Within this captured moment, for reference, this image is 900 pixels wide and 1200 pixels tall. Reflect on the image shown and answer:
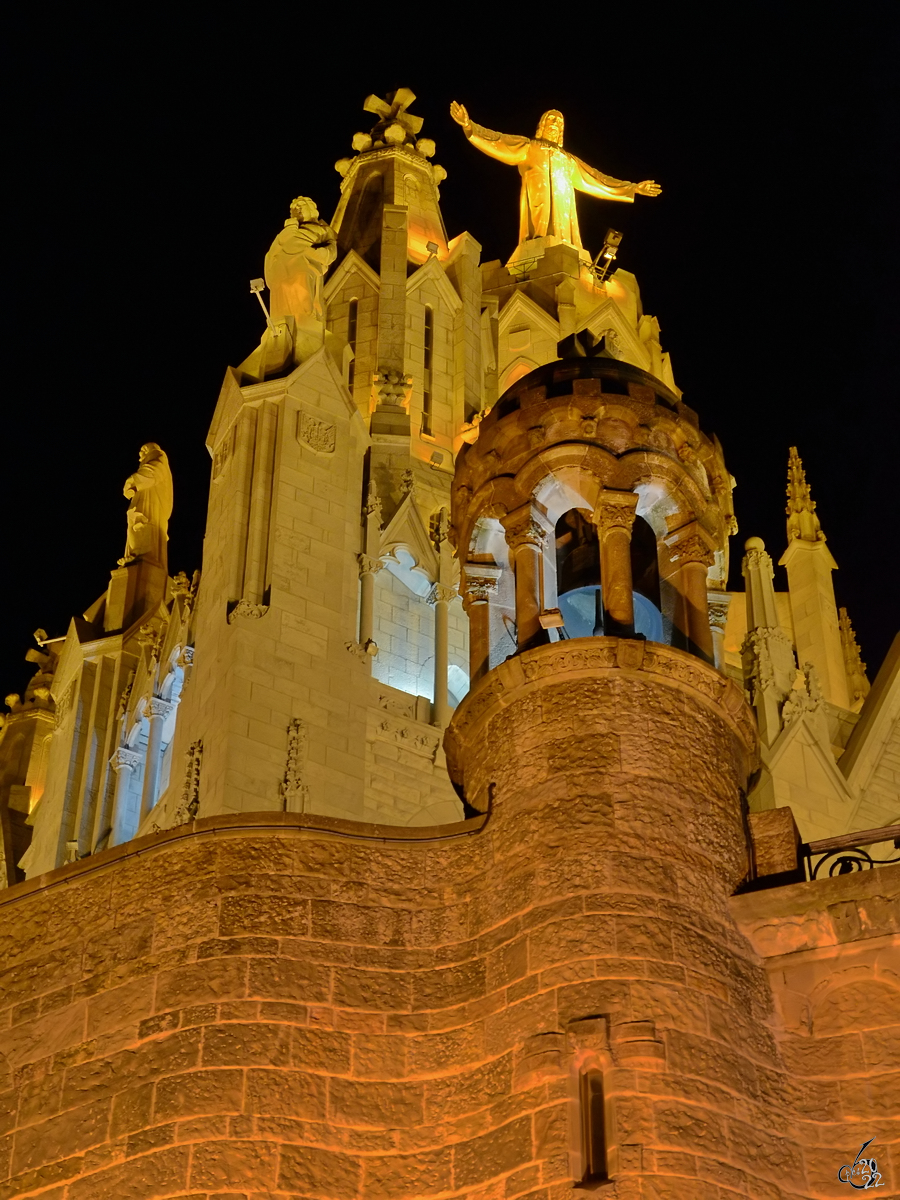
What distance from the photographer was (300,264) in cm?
3416

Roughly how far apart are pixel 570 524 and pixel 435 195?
19822 mm

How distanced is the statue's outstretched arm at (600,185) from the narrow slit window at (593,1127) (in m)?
31.8

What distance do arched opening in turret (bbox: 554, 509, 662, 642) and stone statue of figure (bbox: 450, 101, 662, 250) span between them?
858 inches

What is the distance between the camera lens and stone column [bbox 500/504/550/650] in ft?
67.7

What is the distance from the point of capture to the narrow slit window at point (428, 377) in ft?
123

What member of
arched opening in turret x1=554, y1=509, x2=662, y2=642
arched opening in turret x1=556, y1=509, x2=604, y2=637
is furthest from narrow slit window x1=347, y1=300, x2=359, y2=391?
arched opening in turret x1=554, y1=509, x2=662, y2=642

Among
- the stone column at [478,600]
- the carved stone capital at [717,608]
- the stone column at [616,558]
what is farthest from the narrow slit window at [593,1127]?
the carved stone capital at [717,608]

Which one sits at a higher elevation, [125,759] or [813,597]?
[813,597]

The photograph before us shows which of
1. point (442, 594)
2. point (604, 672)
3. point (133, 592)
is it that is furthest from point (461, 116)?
point (604, 672)

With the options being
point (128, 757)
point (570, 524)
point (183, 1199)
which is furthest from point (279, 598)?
point (183, 1199)

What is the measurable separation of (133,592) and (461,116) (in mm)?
12151

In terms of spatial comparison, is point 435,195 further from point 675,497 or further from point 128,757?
point 675,497

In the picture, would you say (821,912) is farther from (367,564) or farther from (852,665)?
(852,665)

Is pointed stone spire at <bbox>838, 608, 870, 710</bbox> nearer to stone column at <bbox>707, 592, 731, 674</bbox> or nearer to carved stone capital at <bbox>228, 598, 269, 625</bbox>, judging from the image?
carved stone capital at <bbox>228, 598, 269, 625</bbox>
